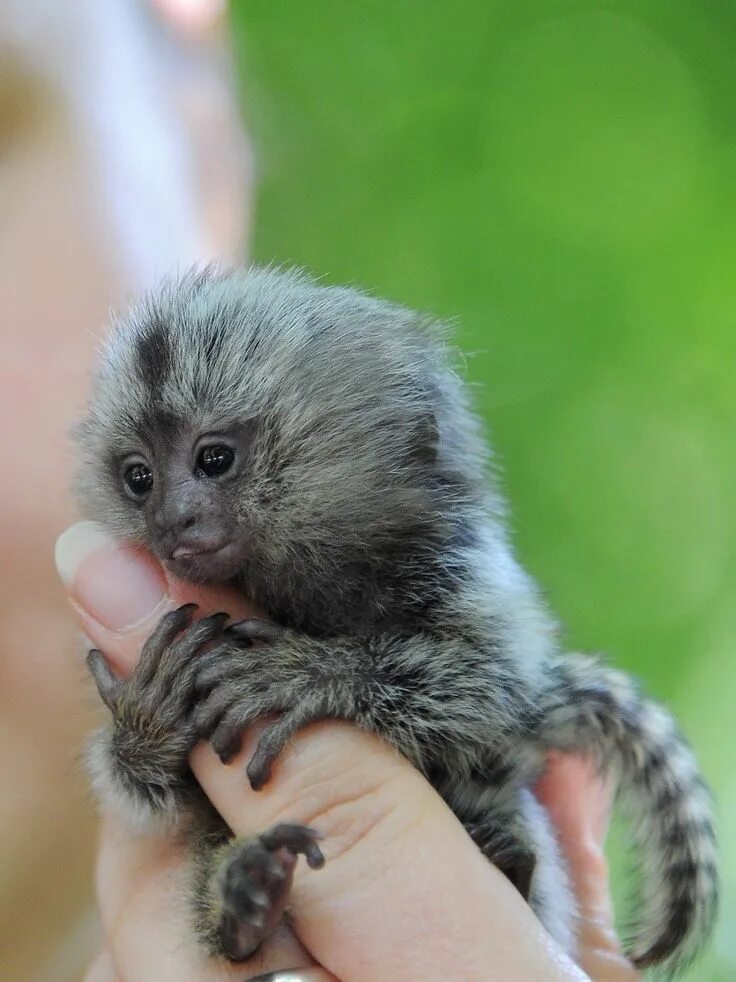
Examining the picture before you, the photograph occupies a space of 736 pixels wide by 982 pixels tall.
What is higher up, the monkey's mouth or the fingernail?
the monkey's mouth

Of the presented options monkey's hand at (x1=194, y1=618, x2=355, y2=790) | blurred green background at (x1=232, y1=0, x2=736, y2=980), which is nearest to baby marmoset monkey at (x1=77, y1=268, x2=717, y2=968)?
monkey's hand at (x1=194, y1=618, x2=355, y2=790)

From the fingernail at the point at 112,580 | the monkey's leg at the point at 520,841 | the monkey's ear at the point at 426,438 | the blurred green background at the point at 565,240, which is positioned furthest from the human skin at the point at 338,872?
the blurred green background at the point at 565,240

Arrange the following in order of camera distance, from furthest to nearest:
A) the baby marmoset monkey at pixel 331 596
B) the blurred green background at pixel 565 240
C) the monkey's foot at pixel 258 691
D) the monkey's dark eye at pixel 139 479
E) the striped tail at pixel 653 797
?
the blurred green background at pixel 565 240 → the striped tail at pixel 653 797 → the monkey's dark eye at pixel 139 479 → the baby marmoset monkey at pixel 331 596 → the monkey's foot at pixel 258 691

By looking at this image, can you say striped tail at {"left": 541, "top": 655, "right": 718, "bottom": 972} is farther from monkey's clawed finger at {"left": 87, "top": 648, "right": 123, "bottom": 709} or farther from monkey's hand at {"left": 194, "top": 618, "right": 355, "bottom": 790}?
monkey's clawed finger at {"left": 87, "top": 648, "right": 123, "bottom": 709}

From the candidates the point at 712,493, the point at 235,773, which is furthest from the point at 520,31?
the point at 235,773

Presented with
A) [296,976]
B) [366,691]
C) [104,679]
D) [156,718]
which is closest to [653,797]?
[366,691]

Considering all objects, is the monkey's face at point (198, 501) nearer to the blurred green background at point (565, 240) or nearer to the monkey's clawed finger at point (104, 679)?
the monkey's clawed finger at point (104, 679)

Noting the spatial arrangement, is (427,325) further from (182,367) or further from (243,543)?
(243,543)
